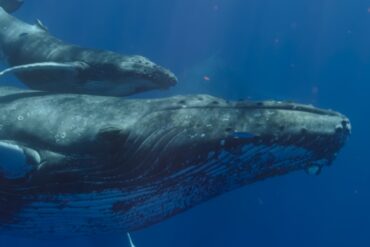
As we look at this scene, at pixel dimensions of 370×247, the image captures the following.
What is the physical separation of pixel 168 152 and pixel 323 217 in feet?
165

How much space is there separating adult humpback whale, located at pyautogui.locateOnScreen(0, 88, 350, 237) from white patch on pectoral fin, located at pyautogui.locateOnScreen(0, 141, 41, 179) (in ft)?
0.04

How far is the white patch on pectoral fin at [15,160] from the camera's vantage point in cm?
590

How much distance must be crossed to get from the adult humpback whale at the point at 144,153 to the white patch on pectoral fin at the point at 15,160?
0.01m

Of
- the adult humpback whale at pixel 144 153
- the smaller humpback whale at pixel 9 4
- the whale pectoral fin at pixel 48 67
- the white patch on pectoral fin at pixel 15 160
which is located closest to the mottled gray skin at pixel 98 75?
the whale pectoral fin at pixel 48 67

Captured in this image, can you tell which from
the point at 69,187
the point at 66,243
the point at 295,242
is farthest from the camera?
the point at 295,242

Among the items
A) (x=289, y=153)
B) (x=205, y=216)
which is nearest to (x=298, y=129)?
(x=289, y=153)

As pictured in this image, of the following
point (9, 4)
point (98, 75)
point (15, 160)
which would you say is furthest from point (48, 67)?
point (9, 4)

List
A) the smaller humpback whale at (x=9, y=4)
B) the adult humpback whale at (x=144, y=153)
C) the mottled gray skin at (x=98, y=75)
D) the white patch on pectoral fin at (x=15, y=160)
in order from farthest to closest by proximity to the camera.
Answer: the smaller humpback whale at (x=9, y=4) → the mottled gray skin at (x=98, y=75) → the white patch on pectoral fin at (x=15, y=160) → the adult humpback whale at (x=144, y=153)

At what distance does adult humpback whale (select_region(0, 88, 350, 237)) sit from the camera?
550 centimetres

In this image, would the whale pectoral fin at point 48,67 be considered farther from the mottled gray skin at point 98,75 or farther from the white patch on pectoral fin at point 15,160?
the white patch on pectoral fin at point 15,160

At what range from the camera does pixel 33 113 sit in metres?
7.17

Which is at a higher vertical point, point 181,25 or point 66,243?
point 181,25

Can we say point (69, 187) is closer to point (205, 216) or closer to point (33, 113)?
point (33, 113)

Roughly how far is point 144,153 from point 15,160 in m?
1.76
